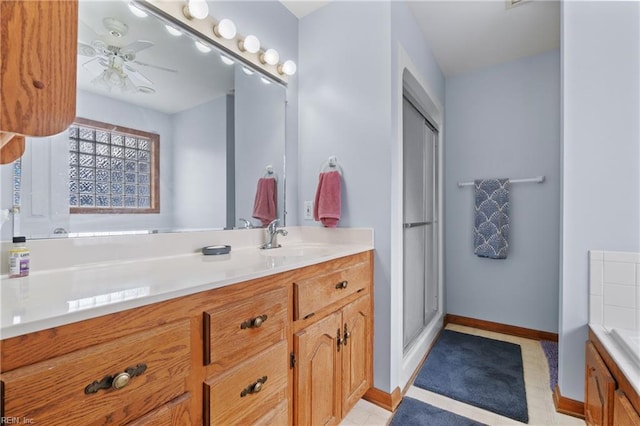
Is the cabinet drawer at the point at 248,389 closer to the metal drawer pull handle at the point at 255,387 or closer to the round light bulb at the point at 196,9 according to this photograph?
the metal drawer pull handle at the point at 255,387

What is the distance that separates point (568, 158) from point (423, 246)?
1.10m

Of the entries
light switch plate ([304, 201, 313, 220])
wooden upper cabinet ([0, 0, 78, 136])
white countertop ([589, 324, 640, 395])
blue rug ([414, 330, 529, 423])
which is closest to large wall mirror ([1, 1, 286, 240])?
light switch plate ([304, 201, 313, 220])

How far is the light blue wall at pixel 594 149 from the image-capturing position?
1.41 meters

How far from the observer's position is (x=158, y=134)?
122 cm

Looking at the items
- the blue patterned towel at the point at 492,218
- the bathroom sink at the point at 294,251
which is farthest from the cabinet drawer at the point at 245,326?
the blue patterned towel at the point at 492,218

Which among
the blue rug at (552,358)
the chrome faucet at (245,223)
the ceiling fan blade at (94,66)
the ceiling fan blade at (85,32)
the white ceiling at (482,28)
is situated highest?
the white ceiling at (482,28)

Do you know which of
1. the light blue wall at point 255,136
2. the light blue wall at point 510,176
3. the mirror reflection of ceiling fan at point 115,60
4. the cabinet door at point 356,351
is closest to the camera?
the mirror reflection of ceiling fan at point 115,60

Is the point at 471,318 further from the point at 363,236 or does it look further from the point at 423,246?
the point at 363,236

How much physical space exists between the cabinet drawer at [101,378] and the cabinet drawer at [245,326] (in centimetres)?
7

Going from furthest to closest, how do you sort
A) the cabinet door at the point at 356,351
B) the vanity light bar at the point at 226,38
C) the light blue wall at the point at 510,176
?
the light blue wall at the point at 510,176, the cabinet door at the point at 356,351, the vanity light bar at the point at 226,38

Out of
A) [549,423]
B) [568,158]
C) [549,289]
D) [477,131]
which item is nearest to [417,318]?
[549,423]

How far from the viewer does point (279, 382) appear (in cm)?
99

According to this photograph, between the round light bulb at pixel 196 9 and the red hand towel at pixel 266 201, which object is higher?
the round light bulb at pixel 196 9

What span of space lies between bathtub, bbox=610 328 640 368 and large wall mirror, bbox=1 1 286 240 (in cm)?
173
